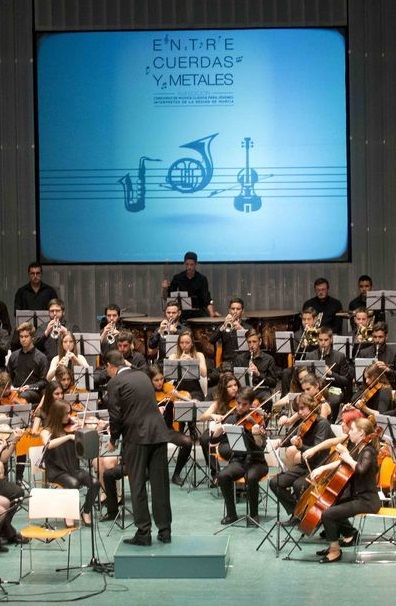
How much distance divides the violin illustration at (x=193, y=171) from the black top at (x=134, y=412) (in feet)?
26.7

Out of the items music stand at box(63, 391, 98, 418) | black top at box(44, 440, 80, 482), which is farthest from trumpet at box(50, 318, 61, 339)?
black top at box(44, 440, 80, 482)

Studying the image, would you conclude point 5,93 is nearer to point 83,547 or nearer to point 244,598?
point 83,547

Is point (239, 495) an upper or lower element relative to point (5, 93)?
lower

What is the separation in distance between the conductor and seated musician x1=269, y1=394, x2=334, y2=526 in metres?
1.24

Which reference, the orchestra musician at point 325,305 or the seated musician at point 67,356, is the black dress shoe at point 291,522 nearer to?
the seated musician at point 67,356

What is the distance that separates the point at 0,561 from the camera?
1109cm

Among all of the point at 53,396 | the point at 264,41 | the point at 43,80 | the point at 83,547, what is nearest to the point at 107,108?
the point at 43,80

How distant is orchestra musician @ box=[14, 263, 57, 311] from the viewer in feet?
57.7

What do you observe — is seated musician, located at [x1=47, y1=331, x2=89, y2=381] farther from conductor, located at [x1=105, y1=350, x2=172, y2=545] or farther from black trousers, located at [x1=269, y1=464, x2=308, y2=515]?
conductor, located at [x1=105, y1=350, x2=172, y2=545]

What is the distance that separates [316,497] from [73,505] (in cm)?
204

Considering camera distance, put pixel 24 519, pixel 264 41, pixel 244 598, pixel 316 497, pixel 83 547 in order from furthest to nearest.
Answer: pixel 264 41
pixel 24 519
pixel 83 547
pixel 316 497
pixel 244 598

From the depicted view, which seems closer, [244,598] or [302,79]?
[244,598]

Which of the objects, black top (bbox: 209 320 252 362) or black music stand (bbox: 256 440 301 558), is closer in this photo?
black music stand (bbox: 256 440 301 558)

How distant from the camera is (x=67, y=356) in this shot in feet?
48.6
